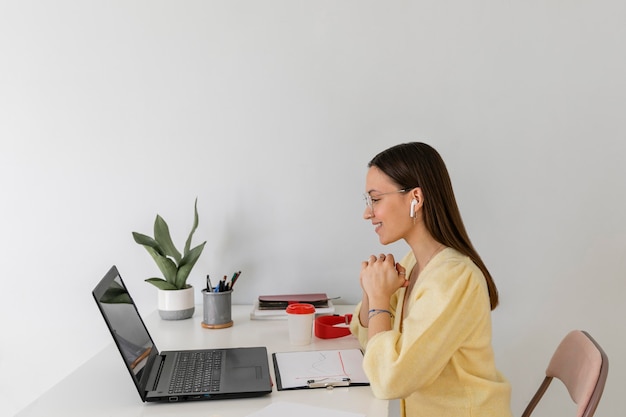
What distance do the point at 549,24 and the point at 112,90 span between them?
137cm

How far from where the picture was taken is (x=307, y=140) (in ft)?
6.56

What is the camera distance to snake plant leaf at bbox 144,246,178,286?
72.1 inches

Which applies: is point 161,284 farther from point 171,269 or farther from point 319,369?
point 319,369

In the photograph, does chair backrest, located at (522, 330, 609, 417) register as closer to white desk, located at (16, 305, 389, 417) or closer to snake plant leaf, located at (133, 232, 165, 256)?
white desk, located at (16, 305, 389, 417)

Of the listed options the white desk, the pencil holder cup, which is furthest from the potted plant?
the white desk

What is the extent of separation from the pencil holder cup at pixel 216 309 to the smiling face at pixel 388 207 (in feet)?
1.70

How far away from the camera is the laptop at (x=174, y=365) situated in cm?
120

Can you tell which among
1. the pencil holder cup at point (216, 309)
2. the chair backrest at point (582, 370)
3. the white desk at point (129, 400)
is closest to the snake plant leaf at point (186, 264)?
the pencil holder cup at point (216, 309)

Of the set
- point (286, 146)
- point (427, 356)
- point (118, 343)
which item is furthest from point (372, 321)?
point (286, 146)

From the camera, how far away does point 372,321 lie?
4.38 feet

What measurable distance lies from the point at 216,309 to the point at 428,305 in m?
0.70

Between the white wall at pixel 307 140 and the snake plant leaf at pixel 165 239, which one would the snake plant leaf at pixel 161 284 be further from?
the white wall at pixel 307 140

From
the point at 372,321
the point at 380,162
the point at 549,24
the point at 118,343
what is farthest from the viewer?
the point at 549,24

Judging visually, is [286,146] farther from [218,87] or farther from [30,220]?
[30,220]
